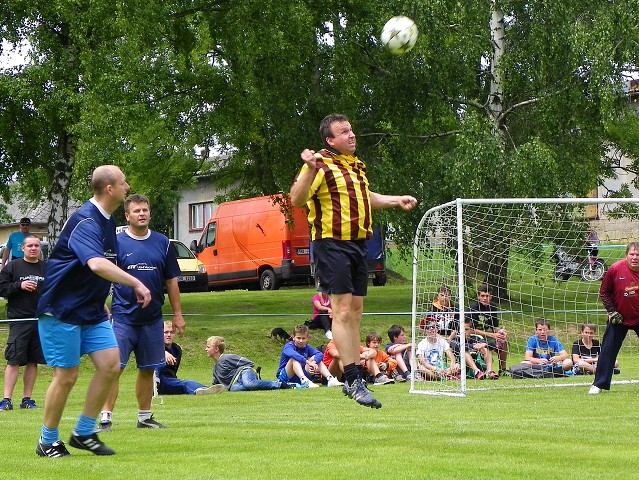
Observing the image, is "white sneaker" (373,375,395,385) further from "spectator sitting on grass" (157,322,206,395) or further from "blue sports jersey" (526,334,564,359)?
"spectator sitting on grass" (157,322,206,395)

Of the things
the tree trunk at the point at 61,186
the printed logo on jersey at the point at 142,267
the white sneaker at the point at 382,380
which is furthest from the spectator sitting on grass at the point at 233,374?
the tree trunk at the point at 61,186

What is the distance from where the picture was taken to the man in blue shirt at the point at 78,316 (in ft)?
26.2

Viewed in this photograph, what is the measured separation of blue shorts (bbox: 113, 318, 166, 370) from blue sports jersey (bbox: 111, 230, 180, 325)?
60 mm

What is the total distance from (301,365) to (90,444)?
872 cm

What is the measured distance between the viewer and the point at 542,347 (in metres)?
18.1

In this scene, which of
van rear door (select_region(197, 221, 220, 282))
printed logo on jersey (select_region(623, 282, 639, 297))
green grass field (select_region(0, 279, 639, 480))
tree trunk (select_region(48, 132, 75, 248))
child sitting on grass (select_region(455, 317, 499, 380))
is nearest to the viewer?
green grass field (select_region(0, 279, 639, 480))

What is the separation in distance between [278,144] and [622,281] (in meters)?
14.0

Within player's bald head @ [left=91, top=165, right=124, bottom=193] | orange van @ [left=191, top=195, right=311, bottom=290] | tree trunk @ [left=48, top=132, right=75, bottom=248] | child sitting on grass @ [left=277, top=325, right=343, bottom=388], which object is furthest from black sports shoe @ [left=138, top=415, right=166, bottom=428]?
orange van @ [left=191, top=195, right=311, bottom=290]

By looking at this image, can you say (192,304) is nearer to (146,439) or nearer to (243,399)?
(243,399)

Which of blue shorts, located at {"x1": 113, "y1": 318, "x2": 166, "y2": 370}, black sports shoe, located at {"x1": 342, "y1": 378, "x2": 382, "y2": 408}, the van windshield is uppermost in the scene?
the van windshield

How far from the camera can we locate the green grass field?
6.96m

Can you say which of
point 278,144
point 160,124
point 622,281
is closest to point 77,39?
point 160,124

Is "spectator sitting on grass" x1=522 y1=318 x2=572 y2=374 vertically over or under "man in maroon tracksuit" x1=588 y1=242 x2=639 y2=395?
under

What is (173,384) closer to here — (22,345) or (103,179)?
(22,345)
